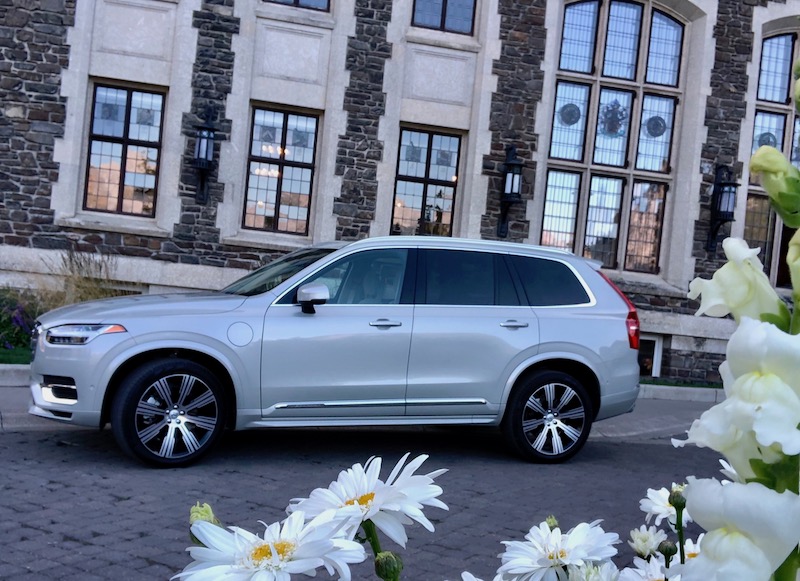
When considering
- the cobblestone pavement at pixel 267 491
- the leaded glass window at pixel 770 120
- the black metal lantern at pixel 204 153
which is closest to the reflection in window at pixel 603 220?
the leaded glass window at pixel 770 120

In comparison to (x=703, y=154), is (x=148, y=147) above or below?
below

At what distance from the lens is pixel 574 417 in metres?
8.14

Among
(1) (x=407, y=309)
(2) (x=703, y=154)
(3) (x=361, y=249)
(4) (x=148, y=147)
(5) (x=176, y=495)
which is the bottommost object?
(5) (x=176, y=495)

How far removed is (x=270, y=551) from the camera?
0.95m

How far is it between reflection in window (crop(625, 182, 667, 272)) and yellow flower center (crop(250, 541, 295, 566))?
53.6ft

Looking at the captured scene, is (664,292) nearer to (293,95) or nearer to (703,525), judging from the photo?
(293,95)

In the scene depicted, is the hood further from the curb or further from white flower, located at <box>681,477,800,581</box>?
the curb

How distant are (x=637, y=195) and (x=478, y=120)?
3497 millimetres

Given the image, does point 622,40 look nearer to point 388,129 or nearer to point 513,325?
point 388,129

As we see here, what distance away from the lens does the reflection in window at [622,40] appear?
16.4 meters

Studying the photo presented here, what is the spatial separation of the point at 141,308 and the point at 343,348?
1619mm

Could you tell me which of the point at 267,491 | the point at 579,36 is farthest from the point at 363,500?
the point at 579,36

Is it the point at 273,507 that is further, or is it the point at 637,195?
the point at 637,195

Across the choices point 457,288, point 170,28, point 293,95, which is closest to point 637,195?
point 293,95
